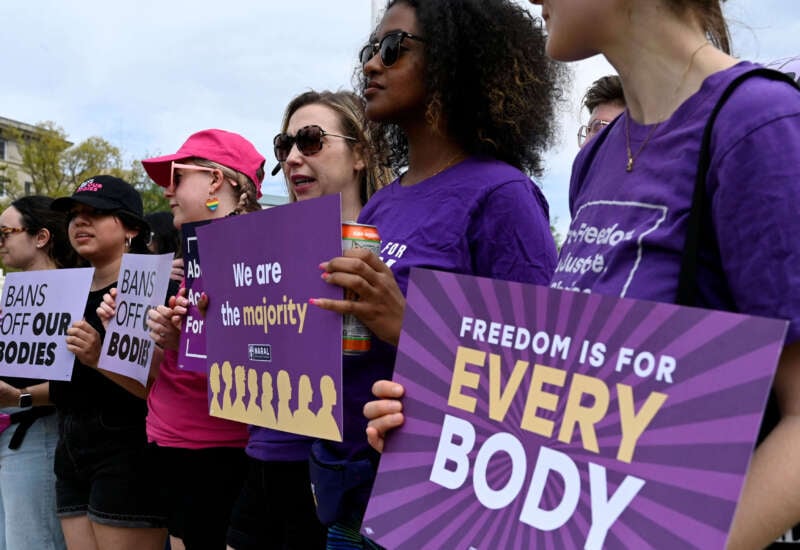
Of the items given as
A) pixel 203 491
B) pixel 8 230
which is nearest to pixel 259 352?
pixel 203 491

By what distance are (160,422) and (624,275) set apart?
91.1 inches

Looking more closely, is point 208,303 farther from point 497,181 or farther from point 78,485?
point 78,485

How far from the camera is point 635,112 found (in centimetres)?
125

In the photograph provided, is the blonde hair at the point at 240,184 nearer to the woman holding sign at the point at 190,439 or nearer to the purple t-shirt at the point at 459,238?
the woman holding sign at the point at 190,439

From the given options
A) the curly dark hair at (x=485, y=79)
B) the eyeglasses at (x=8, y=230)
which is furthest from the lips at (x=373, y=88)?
the eyeglasses at (x=8, y=230)

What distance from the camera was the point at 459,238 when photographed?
183 centimetres

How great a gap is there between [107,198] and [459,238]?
8.35 ft

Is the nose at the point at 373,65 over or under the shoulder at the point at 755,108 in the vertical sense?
over

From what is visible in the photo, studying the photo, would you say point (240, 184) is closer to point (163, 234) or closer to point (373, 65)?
point (373, 65)

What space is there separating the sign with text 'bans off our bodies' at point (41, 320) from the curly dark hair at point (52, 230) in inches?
24.9

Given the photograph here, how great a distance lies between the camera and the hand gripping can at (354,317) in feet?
5.48

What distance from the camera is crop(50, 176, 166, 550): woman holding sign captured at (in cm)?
328

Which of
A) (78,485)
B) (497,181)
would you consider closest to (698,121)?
(497,181)

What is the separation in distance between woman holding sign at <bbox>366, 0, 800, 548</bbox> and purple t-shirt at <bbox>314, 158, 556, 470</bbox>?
45 cm
